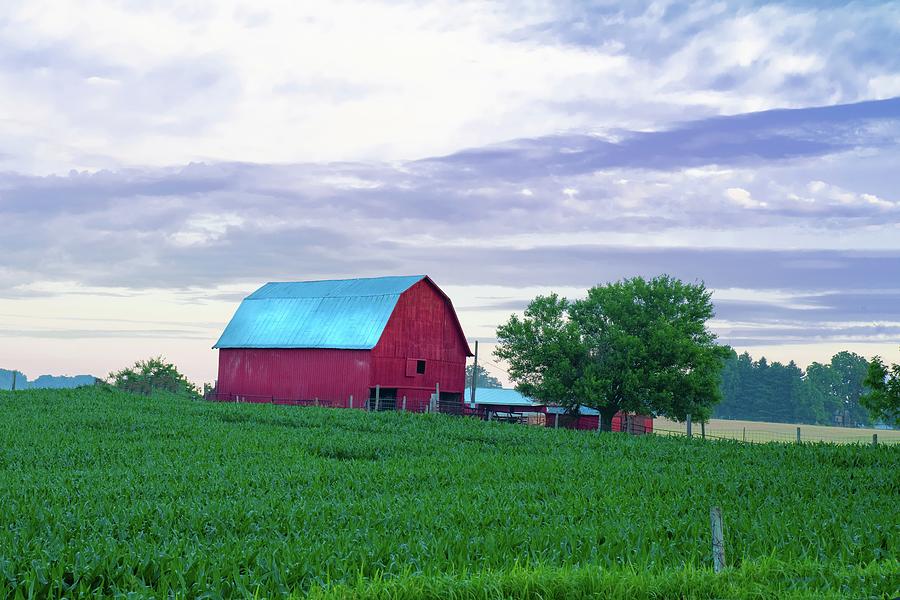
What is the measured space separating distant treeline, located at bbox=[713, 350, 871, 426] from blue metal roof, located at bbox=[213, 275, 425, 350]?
96.9 m

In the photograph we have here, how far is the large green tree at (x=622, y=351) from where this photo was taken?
5053cm

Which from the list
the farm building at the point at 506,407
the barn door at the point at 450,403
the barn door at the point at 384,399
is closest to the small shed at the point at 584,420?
the farm building at the point at 506,407

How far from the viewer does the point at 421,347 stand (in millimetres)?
52625

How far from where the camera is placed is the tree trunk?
170 feet

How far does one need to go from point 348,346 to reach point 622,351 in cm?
1620

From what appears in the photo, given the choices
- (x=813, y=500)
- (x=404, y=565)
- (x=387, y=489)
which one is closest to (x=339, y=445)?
(x=387, y=489)

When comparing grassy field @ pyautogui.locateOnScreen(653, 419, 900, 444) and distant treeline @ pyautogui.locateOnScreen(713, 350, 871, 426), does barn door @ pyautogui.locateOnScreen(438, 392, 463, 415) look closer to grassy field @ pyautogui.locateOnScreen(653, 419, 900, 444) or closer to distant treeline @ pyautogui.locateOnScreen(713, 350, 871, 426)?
grassy field @ pyautogui.locateOnScreen(653, 419, 900, 444)

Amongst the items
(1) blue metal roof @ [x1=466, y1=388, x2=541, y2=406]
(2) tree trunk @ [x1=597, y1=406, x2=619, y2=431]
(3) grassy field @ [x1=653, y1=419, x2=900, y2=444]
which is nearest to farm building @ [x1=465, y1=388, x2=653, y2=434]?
(1) blue metal roof @ [x1=466, y1=388, x2=541, y2=406]

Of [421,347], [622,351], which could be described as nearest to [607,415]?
[622,351]

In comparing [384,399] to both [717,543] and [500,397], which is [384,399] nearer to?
[500,397]

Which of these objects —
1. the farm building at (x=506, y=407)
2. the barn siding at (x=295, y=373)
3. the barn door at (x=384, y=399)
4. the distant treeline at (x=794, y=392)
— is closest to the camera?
the barn door at (x=384, y=399)

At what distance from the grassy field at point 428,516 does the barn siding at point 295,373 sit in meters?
18.2

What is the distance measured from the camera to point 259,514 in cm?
1473

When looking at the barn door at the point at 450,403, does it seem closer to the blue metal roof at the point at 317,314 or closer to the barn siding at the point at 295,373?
the barn siding at the point at 295,373
